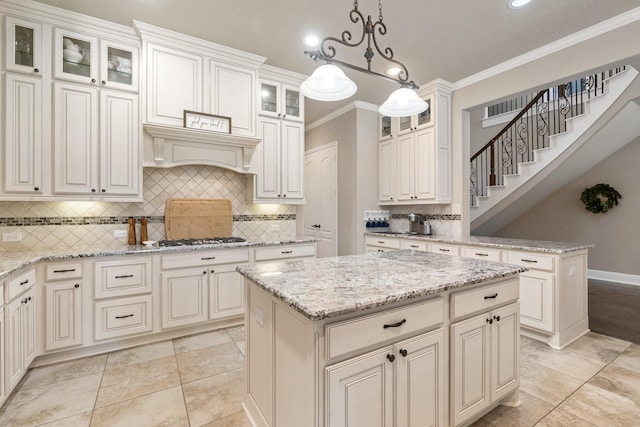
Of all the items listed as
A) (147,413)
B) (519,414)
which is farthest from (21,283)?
(519,414)

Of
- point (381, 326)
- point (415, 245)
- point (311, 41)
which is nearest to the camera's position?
point (381, 326)

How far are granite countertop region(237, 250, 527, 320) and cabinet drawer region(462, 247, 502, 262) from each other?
1281 mm

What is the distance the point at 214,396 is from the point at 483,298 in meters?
1.86

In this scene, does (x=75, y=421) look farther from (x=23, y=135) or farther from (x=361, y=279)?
(x=23, y=135)


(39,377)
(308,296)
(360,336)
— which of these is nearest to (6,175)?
(39,377)

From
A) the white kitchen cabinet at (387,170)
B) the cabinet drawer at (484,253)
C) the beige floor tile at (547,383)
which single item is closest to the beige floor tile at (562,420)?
the beige floor tile at (547,383)

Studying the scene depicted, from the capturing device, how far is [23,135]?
8.36 feet

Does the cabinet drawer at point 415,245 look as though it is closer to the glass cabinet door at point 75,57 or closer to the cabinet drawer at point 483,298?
the cabinet drawer at point 483,298

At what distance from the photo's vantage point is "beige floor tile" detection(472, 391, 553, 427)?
1.85 meters

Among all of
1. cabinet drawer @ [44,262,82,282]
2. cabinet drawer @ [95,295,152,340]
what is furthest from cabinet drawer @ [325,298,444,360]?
cabinet drawer @ [44,262,82,282]

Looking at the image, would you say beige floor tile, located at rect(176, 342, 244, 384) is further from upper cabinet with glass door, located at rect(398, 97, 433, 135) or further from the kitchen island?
upper cabinet with glass door, located at rect(398, 97, 433, 135)

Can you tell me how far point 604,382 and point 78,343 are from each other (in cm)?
413

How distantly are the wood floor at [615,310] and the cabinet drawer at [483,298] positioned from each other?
7.08 ft

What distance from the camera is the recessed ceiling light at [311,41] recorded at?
3014mm
